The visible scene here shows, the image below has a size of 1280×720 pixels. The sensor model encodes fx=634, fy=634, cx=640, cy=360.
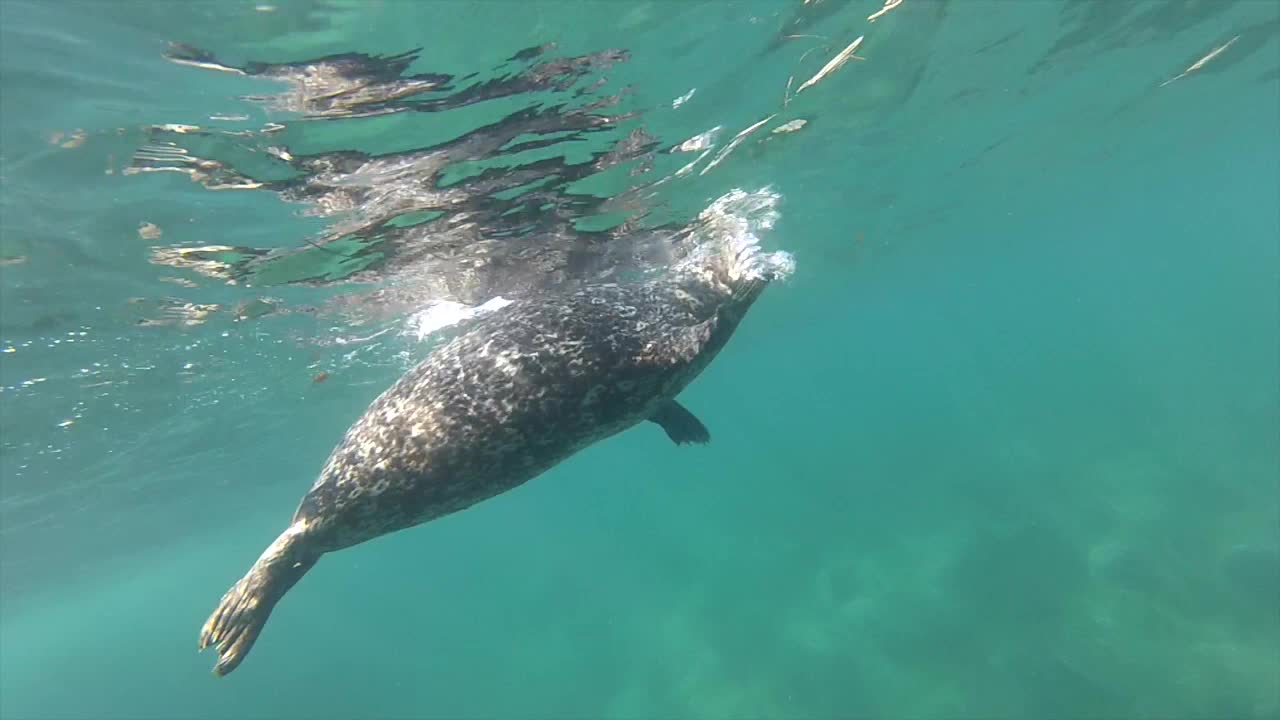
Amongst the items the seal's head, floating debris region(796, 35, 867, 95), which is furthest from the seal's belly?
floating debris region(796, 35, 867, 95)

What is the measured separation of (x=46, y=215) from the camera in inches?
322

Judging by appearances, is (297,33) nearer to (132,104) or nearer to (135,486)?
(132,104)

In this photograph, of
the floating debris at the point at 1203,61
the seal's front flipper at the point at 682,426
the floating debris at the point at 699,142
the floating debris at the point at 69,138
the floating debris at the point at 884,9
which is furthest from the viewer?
the floating debris at the point at 1203,61

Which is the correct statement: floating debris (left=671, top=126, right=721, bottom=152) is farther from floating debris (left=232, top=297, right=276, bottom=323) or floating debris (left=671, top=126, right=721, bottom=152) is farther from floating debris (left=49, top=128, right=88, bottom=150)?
floating debris (left=232, top=297, right=276, bottom=323)

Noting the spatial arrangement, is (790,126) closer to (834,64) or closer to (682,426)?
(834,64)

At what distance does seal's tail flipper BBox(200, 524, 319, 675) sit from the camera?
385cm

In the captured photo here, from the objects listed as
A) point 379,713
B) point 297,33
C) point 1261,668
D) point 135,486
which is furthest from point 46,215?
point 379,713

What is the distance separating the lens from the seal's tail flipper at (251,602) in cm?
385

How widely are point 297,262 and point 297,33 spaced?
641 centimetres

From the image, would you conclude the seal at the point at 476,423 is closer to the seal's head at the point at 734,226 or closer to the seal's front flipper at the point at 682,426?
the seal's front flipper at the point at 682,426

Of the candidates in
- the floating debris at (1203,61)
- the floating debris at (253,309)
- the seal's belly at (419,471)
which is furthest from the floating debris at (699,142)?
the floating debris at (1203,61)

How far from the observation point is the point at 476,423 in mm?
3945

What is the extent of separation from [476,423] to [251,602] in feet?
5.91

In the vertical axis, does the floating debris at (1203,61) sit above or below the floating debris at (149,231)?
below
